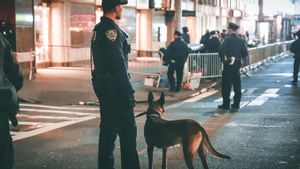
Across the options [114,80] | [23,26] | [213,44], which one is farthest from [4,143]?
[213,44]

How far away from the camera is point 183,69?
53.5 ft

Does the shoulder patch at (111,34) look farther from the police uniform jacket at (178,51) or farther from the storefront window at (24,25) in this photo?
the storefront window at (24,25)

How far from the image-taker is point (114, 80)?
5.01m

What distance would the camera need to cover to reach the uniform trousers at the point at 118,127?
5.11m

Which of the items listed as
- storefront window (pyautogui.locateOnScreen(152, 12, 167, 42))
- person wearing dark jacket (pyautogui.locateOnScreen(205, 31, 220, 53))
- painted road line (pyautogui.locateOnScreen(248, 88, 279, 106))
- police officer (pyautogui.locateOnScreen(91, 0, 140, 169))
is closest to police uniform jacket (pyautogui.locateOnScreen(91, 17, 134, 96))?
police officer (pyautogui.locateOnScreen(91, 0, 140, 169))

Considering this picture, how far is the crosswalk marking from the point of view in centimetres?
940

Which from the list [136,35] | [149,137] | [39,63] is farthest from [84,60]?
[149,137]

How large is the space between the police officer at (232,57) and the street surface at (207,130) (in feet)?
1.67

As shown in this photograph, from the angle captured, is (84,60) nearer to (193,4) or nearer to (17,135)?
(17,135)

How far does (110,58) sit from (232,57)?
7.05 m

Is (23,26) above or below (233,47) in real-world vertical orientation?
above

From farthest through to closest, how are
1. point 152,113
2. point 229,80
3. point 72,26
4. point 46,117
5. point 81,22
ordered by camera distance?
1. point 81,22
2. point 72,26
3. point 229,80
4. point 46,117
5. point 152,113

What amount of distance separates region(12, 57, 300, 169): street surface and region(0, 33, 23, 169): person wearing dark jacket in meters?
2.54

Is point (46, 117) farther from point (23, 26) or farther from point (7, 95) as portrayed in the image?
point (23, 26)
